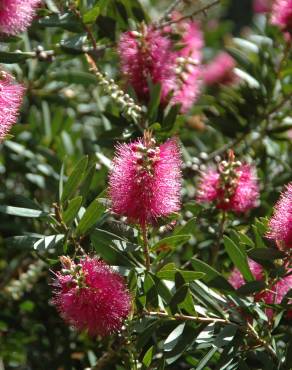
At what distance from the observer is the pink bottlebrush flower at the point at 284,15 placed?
208cm

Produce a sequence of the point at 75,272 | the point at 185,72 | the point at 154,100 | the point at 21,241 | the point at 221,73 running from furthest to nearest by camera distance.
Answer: the point at 221,73
the point at 185,72
the point at 154,100
the point at 21,241
the point at 75,272

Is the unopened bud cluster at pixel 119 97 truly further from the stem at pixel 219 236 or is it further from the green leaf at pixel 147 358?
the green leaf at pixel 147 358

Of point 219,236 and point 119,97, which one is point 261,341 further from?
point 119,97

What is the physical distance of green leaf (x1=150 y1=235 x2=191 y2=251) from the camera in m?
1.54

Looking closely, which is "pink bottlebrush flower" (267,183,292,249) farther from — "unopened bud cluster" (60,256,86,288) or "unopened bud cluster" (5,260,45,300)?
"unopened bud cluster" (5,260,45,300)

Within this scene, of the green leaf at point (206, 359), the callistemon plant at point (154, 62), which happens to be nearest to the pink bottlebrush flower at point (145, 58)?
the callistemon plant at point (154, 62)

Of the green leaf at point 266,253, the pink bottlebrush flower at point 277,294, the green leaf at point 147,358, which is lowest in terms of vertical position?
the green leaf at point 147,358

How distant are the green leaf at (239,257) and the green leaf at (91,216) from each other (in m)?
0.28

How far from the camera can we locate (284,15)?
2.10 metres

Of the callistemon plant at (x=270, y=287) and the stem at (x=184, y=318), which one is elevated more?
the callistemon plant at (x=270, y=287)

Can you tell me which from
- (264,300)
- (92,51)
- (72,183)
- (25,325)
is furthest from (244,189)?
(25,325)

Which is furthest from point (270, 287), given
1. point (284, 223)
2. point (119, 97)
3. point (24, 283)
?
point (24, 283)

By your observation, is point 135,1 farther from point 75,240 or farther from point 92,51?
point 75,240

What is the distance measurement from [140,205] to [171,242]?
0.16m
